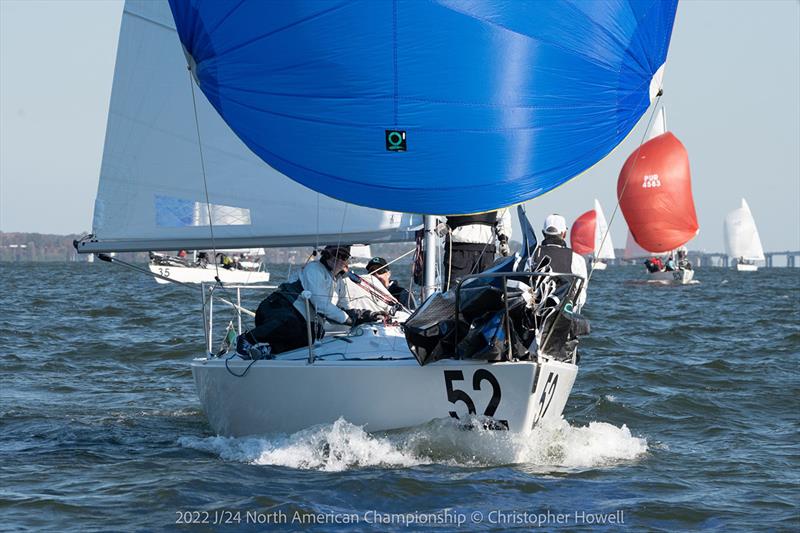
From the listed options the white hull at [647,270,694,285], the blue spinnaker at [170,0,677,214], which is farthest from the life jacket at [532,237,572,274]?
the white hull at [647,270,694,285]

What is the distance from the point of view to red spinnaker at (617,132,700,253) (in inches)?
1510

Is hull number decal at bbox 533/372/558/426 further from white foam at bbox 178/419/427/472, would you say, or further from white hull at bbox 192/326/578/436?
white foam at bbox 178/419/427/472

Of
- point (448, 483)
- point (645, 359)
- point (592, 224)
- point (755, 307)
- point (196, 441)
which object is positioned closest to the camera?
point (448, 483)

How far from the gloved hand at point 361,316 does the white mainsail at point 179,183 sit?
531mm

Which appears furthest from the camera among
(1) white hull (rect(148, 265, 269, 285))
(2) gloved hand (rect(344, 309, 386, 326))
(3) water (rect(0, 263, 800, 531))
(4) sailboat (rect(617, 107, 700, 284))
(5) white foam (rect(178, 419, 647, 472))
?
(1) white hull (rect(148, 265, 269, 285))

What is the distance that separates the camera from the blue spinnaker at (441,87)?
6.28 meters

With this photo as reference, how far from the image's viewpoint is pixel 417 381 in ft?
21.2

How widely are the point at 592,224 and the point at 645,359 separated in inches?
1815

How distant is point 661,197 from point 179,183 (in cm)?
3220

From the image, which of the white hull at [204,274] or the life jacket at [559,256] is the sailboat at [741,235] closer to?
the white hull at [204,274]

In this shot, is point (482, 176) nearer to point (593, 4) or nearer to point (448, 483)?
point (593, 4)

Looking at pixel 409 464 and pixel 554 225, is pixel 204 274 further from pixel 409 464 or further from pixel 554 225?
pixel 409 464

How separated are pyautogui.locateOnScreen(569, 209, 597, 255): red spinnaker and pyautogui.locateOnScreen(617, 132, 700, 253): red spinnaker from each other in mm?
17780

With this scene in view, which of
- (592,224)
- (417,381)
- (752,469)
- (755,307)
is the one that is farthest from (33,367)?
(592,224)
